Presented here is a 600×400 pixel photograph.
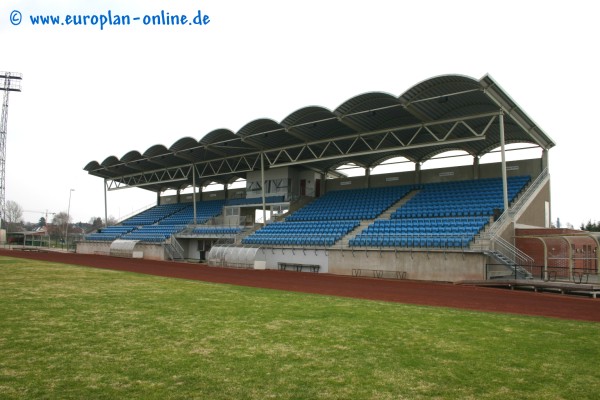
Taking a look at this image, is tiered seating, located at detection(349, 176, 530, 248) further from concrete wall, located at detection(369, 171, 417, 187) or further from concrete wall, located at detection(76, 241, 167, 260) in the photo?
concrete wall, located at detection(76, 241, 167, 260)

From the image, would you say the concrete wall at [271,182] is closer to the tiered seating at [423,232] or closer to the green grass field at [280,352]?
the tiered seating at [423,232]

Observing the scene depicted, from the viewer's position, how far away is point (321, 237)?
2950 centimetres

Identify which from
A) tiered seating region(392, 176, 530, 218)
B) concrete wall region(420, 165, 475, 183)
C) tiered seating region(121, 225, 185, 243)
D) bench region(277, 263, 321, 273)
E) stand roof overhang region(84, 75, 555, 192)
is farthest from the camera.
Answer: tiered seating region(121, 225, 185, 243)

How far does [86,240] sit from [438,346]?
5062 cm

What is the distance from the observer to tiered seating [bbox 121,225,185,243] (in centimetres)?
4117

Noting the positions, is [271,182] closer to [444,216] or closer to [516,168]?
[444,216]

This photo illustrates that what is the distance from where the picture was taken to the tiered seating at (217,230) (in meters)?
37.3

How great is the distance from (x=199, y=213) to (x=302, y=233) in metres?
19.5

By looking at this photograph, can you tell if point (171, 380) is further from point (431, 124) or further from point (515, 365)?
point (431, 124)

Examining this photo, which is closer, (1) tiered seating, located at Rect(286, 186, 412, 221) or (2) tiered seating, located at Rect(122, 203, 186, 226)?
(1) tiered seating, located at Rect(286, 186, 412, 221)

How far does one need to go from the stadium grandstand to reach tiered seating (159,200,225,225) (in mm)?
277

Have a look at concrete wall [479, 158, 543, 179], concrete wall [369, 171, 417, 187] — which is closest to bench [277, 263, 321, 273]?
concrete wall [369, 171, 417, 187]

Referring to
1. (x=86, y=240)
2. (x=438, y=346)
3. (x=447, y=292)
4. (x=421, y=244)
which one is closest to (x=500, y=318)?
(x=438, y=346)

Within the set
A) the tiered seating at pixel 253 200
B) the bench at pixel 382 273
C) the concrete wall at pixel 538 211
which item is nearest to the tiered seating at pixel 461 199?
the concrete wall at pixel 538 211
